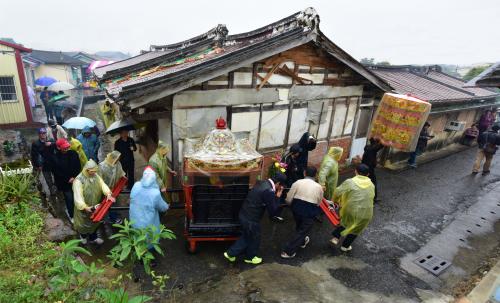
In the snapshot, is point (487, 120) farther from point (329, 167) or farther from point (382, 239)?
point (329, 167)

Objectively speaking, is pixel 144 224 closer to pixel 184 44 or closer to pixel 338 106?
pixel 338 106

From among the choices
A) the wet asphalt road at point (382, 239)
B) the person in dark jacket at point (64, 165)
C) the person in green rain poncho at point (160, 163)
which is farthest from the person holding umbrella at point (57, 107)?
the wet asphalt road at point (382, 239)

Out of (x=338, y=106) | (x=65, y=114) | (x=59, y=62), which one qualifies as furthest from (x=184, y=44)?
(x=59, y=62)

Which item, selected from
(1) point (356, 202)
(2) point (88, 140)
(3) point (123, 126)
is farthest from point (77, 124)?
(1) point (356, 202)

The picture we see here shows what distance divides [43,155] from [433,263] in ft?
32.4

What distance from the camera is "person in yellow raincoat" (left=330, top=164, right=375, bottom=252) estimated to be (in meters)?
5.98

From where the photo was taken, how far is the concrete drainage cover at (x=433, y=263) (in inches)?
242

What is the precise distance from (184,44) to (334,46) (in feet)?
31.2

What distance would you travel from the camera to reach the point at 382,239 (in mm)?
7152

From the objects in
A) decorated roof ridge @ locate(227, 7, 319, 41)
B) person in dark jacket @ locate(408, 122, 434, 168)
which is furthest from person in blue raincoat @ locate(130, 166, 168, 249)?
person in dark jacket @ locate(408, 122, 434, 168)

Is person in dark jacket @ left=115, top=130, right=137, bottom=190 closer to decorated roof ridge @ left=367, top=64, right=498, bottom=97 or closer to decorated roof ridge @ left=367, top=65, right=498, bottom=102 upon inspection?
decorated roof ridge @ left=367, top=65, right=498, bottom=102

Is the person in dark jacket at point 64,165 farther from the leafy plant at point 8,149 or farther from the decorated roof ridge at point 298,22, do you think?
the decorated roof ridge at point 298,22

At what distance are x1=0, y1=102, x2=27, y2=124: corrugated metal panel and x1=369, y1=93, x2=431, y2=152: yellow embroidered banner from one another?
18588 mm

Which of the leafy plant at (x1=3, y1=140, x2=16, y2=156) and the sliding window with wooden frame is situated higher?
the sliding window with wooden frame
